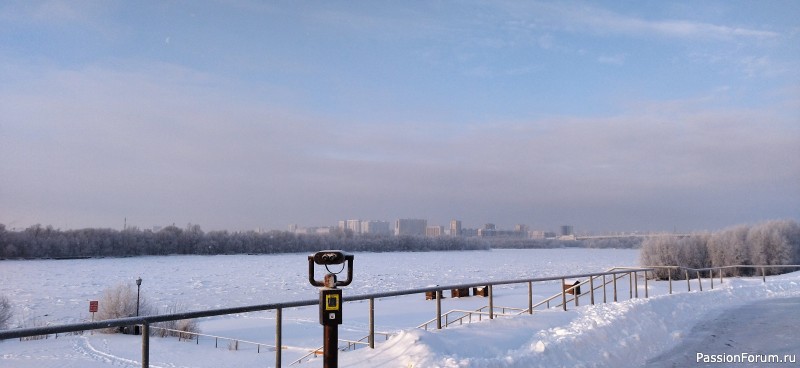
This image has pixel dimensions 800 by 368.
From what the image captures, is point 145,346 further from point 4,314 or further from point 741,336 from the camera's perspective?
point 4,314

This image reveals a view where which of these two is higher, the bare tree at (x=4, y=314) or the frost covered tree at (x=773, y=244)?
the frost covered tree at (x=773, y=244)

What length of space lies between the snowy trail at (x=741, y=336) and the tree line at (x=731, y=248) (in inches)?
1947

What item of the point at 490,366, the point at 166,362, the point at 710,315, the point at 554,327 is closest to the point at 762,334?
the point at 710,315

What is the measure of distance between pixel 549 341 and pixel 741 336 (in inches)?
194

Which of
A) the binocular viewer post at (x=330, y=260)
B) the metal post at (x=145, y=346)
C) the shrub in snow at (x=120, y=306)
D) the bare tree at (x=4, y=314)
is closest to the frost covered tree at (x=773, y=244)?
the shrub in snow at (x=120, y=306)

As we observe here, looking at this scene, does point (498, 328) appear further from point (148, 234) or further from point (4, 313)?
point (148, 234)

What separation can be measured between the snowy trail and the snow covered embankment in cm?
26

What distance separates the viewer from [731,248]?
6519 centimetres

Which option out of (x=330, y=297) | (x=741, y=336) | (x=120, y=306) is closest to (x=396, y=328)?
Answer: (x=120, y=306)

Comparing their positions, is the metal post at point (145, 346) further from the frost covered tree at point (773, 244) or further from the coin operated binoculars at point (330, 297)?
the frost covered tree at point (773, 244)

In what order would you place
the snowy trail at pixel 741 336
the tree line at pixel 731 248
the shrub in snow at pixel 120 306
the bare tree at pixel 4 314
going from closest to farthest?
Result: the snowy trail at pixel 741 336, the bare tree at pixel 4 314, the shrub in snow at pixel 120 306, the tree line at pixel 731 248

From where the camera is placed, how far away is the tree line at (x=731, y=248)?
63.5 metres

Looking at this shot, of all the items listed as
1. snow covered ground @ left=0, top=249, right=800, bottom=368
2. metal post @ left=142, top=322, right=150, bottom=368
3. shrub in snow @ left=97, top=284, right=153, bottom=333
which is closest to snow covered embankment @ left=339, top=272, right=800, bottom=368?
snow covered ground @ left=0, top=249, right=800, bottom=368

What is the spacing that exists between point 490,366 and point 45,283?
59.3m
